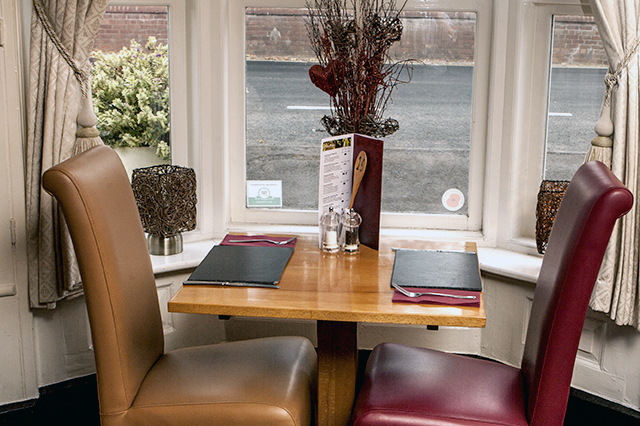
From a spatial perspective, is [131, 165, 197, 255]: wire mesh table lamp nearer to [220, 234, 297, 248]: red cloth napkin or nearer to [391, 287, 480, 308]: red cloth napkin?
[220, 234, 297, 248]: red cloth napkin

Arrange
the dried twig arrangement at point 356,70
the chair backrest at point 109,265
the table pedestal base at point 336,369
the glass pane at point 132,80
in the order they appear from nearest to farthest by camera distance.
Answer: the chair backrest at point 109,265 < the table pedestal base at point 336,369 < the dried twig arrangement at point 356,70 < the glass pane at point 132,80

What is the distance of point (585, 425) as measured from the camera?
2340mm

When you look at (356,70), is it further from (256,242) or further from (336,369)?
(336,369)

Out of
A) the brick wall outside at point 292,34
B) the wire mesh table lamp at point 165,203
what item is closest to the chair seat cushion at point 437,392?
the wire mesh table lamp at point 165,203

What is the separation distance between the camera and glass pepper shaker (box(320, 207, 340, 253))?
6.73ft

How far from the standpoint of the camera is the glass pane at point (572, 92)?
2645 mm

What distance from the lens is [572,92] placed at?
2.70 m

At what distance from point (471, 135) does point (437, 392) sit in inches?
60.1

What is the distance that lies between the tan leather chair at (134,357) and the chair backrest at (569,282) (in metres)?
0.60

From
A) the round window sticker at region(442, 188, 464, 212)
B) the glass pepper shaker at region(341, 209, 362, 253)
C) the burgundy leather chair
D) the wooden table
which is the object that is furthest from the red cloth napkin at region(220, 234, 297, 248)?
the round window sticker at region(442, 188, 464, 212)

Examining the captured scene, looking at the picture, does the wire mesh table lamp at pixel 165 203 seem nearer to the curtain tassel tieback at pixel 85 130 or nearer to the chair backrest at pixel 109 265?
the curtain tassel tieback at pixel 85 130

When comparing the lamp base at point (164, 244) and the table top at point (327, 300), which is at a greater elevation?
the table top at point (327, 300)

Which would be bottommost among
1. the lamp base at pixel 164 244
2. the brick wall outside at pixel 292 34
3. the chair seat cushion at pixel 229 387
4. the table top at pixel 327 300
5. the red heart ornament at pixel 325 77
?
the chair seat cushion at pixel 229 387

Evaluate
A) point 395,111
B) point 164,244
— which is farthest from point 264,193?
point 395,111
